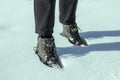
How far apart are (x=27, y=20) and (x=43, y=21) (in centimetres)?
99

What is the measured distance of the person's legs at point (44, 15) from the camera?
256 cm

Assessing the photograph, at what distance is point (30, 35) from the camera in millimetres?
3209

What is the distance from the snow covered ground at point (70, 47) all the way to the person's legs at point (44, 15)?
26 cm

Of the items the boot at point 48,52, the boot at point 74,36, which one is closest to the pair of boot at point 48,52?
the boot at point 48,52

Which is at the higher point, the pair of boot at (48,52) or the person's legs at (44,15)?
the person's legs at (44,15)

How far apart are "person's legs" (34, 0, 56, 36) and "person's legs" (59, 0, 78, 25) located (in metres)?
0.27

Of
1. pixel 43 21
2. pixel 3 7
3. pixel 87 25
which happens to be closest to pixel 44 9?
pixel 43 21

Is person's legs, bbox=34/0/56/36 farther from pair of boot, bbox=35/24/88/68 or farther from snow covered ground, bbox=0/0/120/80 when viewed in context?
snow covered ground, bbox=0/0/120/80

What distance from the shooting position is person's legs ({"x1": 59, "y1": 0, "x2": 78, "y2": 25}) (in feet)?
9.31

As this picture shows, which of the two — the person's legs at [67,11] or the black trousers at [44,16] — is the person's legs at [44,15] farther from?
the person's legs at [67,11]

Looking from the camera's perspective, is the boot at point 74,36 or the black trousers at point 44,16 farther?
the boot at point 74,36

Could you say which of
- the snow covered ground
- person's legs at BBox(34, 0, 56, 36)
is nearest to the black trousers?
person's legs at BBox(34, 0, 56, 36)

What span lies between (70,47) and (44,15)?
17.8 inches

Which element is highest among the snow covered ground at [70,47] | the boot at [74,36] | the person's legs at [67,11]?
the person's legs at [67,11]
